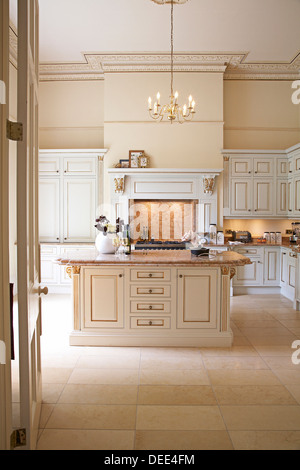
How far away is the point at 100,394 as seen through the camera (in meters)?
2.59

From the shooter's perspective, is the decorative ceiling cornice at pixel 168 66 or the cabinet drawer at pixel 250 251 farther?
the cabinet drawer at pixel 250 251

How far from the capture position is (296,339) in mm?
3760

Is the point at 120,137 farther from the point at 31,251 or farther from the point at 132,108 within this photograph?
the point at 31,251

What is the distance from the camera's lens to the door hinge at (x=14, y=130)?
1.57 m

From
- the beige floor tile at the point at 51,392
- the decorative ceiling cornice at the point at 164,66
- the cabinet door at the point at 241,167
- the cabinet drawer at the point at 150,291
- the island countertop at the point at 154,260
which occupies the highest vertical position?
the decorative ceiling cornice at the point at 164,66

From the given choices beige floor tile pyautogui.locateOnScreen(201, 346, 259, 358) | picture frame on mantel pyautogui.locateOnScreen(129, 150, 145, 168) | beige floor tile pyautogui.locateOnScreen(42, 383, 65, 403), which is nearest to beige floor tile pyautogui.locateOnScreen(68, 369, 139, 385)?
beige floor tile pyautogui.locateOnScreen(42, 383, 65, 403)

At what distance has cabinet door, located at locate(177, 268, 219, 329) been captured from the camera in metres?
3.50

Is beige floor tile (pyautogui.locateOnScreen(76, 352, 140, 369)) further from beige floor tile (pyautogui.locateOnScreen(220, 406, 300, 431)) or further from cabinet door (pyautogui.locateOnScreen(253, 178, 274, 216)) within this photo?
cabinet door (pyautogui.locateOnScreen(253, 178, 274, 216))

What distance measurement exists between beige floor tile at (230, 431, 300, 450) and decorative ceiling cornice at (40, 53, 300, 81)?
531cm

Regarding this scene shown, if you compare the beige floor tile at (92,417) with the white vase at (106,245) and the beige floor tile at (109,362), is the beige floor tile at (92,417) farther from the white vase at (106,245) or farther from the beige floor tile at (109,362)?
the white vase at (106,245)

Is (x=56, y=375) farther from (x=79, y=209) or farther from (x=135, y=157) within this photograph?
(x=135, y=157)

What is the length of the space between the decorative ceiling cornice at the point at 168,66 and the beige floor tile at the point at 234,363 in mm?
4619

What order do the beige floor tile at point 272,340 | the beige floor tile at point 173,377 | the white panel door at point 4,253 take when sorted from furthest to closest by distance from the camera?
the beige floor tile at point 272,340 → the beige floor tile at point 173,377 → the white panel door at point 4,253

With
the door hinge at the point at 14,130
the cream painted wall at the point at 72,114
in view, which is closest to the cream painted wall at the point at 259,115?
the cream painted wall at the point at 72,114
